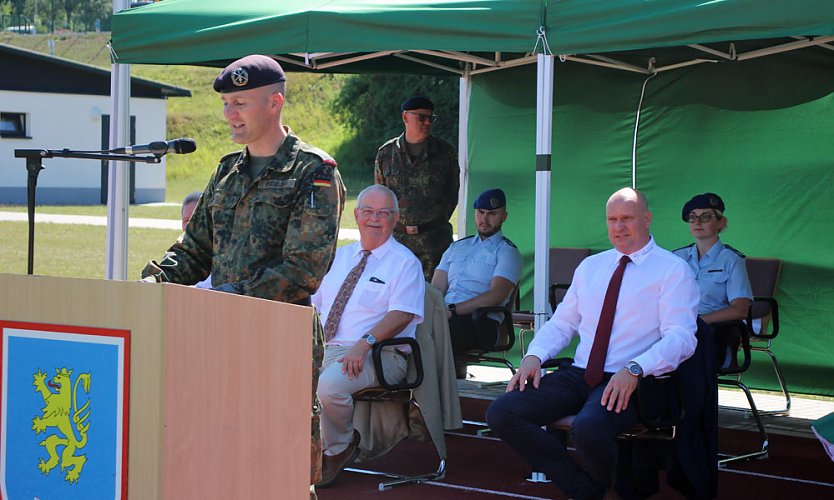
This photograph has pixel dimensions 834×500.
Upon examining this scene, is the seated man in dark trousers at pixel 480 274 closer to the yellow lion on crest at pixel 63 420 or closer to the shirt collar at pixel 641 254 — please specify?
the shirt collar at pixel 641 254

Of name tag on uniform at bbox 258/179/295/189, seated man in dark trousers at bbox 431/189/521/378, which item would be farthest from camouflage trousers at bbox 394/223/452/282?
name tag on uniform at bbox 258/179/295/189

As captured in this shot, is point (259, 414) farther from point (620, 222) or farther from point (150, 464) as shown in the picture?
point (620, 222)

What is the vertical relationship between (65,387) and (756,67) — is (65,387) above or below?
below

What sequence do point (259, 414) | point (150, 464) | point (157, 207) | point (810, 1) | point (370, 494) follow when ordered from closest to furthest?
point (150, 464) < point (259, 414) < point (810, 1) < point (370, 494) < point (157, 207)

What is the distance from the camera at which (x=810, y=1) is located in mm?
4410

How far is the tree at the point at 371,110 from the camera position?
37531mm

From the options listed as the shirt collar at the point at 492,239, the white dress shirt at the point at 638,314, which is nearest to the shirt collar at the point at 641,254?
the white dress shirt at the point at 638,314

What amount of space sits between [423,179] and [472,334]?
1512 mm

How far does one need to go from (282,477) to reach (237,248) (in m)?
0.99

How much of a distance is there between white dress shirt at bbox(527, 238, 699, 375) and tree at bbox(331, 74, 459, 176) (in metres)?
31.4

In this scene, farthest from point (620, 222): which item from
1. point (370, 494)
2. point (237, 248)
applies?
point (237, 248)

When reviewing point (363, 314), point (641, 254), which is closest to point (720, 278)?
point (641, 254)

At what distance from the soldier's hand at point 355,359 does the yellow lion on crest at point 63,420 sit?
3043 millimetres

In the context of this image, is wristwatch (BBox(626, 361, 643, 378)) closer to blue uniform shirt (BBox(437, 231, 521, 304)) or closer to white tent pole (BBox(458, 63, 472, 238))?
blue uniform shirt (BBox(437, 231, 521, 304))
